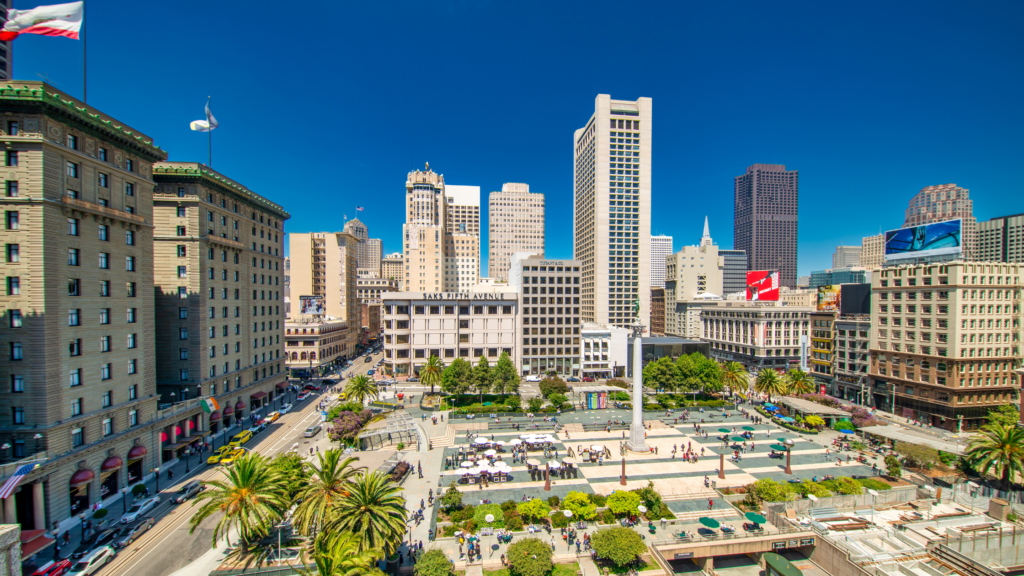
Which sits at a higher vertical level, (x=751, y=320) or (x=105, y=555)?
(x=751, y=320)

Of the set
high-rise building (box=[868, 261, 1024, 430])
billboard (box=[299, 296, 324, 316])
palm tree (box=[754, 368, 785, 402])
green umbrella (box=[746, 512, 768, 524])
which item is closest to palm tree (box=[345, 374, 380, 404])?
billboard (box=[299, 296, 324, 316])

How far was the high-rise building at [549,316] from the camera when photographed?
4190 inches

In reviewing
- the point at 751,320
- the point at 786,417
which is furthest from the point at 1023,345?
the point at 751,320

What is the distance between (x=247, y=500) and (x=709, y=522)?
128 ft

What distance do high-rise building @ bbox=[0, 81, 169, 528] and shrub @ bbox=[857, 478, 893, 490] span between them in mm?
81527

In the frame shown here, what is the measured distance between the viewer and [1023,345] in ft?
234

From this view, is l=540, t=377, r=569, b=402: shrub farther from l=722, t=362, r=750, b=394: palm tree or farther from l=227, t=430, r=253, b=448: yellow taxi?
l=227, t=430, r=253, b=448: yellow taxi

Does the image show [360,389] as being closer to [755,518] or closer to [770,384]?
[755,518]

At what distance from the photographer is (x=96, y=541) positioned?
34.5 meters

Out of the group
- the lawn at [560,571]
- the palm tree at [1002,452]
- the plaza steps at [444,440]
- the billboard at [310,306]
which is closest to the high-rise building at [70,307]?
the plaza steps at [444,440]

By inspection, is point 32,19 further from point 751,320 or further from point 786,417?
point 751,320

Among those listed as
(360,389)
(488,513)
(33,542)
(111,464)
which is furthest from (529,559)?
(360,389)

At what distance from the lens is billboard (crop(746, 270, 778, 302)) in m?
122

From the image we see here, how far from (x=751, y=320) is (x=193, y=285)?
132m
